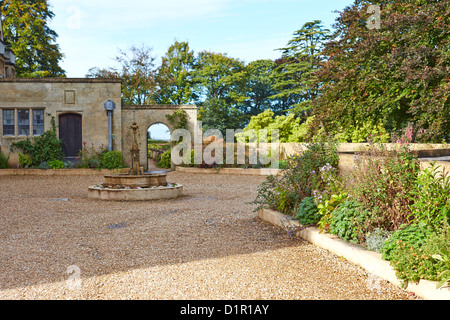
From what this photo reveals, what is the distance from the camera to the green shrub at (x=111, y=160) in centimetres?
1555

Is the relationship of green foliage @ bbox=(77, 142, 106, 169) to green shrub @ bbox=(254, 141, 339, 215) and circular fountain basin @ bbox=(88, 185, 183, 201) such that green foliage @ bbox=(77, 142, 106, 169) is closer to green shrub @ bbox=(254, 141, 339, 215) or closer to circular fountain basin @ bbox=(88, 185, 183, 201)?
circular fountain basin @ bbox=(88, 185, 183, 201)

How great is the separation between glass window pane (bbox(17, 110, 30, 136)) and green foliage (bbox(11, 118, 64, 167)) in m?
0.47

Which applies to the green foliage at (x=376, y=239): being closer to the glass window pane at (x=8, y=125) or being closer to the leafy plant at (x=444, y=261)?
the leafy plant at (x=444, y=261)

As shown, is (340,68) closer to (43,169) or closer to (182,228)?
(182,228)

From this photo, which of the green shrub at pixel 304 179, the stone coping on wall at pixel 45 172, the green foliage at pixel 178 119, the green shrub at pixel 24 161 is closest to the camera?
the green shrub at pixel 304 179

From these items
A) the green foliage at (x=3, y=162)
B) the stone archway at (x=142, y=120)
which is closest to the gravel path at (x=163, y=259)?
the green foliage at (x=3, y=162)

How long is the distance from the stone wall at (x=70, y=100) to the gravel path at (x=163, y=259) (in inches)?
350

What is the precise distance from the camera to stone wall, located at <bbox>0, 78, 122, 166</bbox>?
16.0 metres

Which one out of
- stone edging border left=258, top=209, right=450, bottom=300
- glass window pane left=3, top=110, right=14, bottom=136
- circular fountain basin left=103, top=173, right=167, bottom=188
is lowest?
stone edging border left=258, top=209, right=450, bottom=300

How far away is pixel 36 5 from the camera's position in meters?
25.8

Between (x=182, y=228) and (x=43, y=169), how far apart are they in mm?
11110

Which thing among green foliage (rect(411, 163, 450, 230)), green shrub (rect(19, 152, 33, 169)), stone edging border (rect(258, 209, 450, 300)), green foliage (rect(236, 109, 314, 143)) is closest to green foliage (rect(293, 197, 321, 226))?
stone edging border (rect(258, 209, 450, 300))
